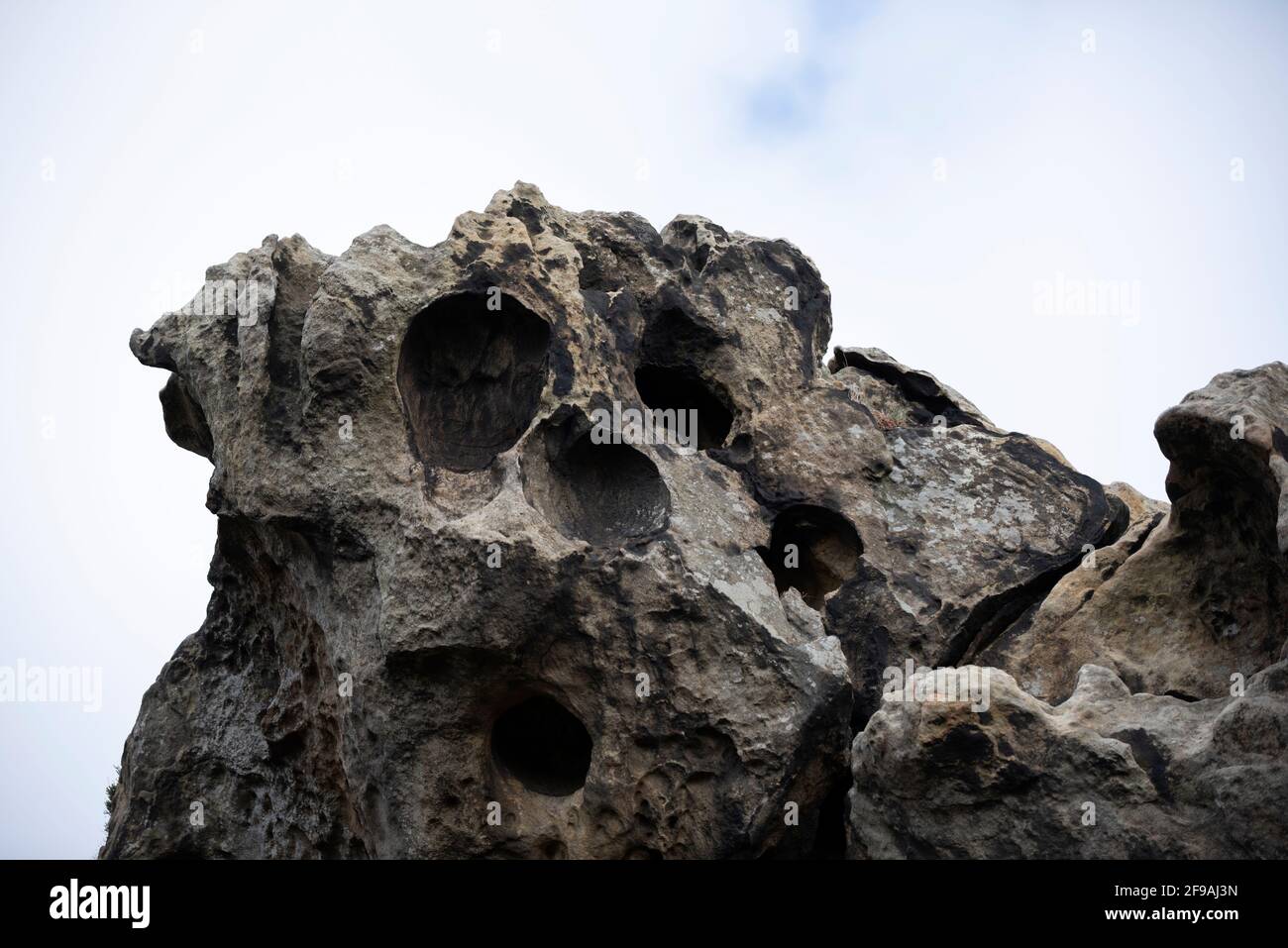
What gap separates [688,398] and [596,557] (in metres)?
2.23

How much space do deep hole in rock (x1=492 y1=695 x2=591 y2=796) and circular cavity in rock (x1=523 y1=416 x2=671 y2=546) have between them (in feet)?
3.49

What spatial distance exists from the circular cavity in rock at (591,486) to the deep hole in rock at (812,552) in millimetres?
1108

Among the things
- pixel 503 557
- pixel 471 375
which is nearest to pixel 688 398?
pixel 471 375

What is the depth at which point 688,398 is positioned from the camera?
9312mm

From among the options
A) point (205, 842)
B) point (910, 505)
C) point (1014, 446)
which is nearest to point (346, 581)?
point (205, 842)

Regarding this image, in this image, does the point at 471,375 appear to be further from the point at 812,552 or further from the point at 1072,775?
the point at 1072,775

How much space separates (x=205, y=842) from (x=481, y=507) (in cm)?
369

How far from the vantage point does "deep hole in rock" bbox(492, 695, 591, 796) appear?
311 inches

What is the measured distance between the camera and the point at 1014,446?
31.0 ft

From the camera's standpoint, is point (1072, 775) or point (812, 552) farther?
point (812, 552)

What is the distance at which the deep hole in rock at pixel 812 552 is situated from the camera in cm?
867

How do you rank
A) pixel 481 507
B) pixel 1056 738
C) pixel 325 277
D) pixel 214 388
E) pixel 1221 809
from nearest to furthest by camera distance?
pixel 1221 809
pixel 1056 738
pixel 481 507
pixel 325 277
pixel 214 388

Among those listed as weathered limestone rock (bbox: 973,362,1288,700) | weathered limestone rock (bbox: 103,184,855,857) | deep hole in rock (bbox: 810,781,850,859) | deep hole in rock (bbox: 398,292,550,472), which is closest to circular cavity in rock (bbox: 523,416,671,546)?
weathered limestone rock (bbox: 103,184,855,857)

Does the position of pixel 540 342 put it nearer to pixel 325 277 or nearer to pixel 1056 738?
pixel 325 277
